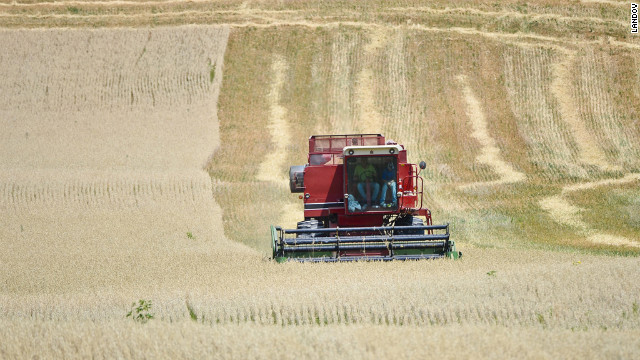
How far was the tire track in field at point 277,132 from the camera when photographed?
28.1 meters

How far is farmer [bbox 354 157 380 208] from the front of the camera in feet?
51.9

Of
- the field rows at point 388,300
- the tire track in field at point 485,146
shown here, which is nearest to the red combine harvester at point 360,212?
the field rows at point 388,300

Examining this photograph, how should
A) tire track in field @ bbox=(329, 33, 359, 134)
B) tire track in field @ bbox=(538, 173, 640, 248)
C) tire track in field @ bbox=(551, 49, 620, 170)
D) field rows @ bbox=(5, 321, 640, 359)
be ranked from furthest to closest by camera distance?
tire track in field @ bbox=(329, 33, 359, 134), tire track in field @ bbox=(551, 49, 620, 170), tire track in field @ bbox=(538, 173, 640, 248), field rows @ bbox=(5, 321, 640, 359)

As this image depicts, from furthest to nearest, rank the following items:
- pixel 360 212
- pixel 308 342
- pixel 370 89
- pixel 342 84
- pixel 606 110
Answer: pixel 342 84
pixel 370 89
pixel 606 110
pixel 360 212
pixel 308 342

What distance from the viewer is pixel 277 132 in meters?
32.1

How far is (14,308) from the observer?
442 inches

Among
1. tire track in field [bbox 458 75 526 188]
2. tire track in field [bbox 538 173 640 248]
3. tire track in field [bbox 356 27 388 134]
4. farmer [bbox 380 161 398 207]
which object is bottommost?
tire track in field [bbox 538 173 640 248]

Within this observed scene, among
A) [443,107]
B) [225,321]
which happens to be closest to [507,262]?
[225,321]

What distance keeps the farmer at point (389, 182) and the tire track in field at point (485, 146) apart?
1054 centimetres

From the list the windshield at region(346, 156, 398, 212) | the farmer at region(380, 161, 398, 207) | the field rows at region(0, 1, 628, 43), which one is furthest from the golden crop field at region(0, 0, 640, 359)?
the windshield at region(346, 156, 398, 212)

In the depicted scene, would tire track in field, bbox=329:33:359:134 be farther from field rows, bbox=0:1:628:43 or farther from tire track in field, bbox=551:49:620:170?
tire track in field, bbox=551:49:620:170

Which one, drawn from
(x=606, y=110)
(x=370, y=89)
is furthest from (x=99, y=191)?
(x=606, y=110)

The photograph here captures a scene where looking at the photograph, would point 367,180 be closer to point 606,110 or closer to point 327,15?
point 606,110

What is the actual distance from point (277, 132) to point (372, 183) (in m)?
16.5
